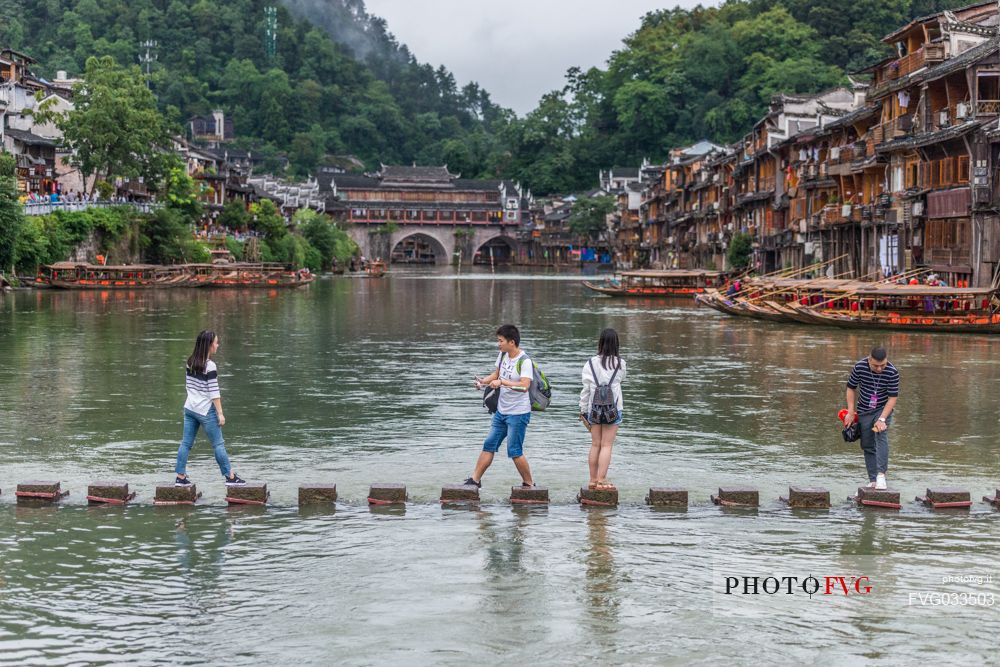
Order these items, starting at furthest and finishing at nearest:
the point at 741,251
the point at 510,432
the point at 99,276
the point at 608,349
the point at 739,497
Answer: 1. the point at 741,251
2. the point at 99,276
3. the point at 510,432
4. the point at 739,497
5. the point at 608,349

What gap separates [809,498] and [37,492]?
31.2 feet

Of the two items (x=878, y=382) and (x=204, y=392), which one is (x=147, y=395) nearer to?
(x=204, y=392)

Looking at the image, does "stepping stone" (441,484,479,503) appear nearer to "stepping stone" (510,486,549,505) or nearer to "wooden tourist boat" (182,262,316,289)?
"stepping stone" (510,486,549,505)

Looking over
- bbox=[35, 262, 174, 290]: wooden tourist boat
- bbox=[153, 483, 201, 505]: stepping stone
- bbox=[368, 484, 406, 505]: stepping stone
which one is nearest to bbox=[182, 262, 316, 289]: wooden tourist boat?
bbox=[35, 262, 174, 290]: wooden tourist boat

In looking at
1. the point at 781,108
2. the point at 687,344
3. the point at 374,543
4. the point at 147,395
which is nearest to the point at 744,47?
the point at 781,108

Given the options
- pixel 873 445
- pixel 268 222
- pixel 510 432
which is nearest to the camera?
pixel 510 432

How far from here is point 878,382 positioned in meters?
15.2

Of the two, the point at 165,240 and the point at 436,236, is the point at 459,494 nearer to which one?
the point at 165,240

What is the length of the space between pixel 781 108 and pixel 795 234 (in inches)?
453

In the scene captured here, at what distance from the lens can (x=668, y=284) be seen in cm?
8619

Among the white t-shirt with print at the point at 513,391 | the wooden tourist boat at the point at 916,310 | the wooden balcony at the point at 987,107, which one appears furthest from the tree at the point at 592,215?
the white t-shirt with print at the point at 513,391

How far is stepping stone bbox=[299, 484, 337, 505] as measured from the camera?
1511cm

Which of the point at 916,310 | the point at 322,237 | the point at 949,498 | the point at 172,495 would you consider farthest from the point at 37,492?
the point at 322,237

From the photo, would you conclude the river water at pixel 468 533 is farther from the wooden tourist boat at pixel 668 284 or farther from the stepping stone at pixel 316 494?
the wooden tourist boat at pixel 668 284
